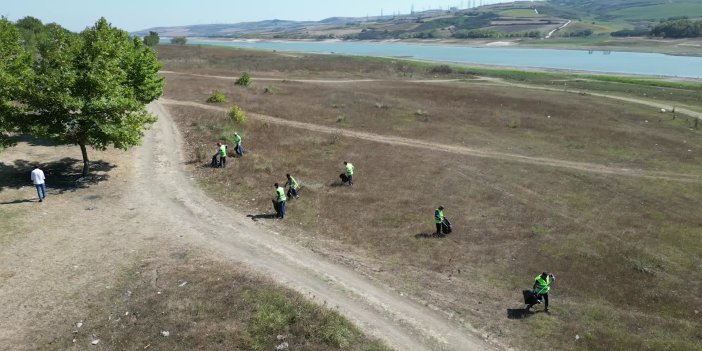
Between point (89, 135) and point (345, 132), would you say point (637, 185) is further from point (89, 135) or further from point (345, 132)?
point (89, 135)

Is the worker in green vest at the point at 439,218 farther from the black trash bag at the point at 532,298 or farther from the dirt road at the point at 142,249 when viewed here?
the black trash bag at the point at 532,298

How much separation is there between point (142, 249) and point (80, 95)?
11831mm

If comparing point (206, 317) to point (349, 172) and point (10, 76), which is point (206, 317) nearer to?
point (349, 172)

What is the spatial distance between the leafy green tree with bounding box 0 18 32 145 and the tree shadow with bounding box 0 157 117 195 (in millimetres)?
2613

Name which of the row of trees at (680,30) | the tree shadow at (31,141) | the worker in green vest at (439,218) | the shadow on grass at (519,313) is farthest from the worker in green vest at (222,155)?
the row of trees at (680,30)

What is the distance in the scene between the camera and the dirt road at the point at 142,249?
16820 millimetres

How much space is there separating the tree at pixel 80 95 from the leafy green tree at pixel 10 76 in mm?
539

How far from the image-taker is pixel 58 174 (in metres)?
30.6

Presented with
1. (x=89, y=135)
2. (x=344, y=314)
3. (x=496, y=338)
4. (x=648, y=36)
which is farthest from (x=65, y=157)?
(x=648, y=36)

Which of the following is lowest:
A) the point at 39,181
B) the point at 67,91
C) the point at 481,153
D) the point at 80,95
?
the point at 481,153

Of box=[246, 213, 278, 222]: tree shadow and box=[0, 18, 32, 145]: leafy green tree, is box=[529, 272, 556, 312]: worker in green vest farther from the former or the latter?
box=[0, 18, 32, 145]: leafy green tree

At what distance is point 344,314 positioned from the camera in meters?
17.3

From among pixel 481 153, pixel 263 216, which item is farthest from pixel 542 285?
pixel 481 153

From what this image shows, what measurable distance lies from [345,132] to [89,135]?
23865mm
